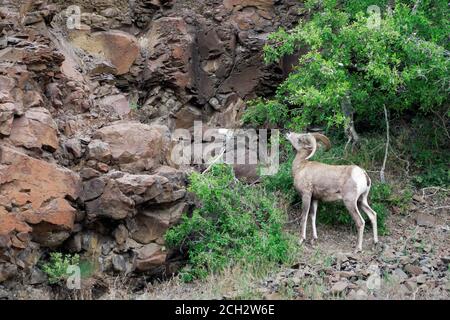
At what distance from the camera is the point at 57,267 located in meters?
9.09

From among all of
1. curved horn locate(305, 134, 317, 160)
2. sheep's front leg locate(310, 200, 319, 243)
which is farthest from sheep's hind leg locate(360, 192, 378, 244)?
curved horn locate(305, 134, 317, 160)

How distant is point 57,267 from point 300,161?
179 inches

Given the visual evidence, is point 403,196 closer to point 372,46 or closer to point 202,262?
point 372,46

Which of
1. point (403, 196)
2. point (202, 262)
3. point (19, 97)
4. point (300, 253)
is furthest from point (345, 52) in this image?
point (19, 97)

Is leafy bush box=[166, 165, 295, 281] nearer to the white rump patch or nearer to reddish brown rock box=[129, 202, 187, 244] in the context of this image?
reddish brown rock box=[129, 202, 187, 244]

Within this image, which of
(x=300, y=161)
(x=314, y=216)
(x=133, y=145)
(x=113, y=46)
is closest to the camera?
(x=133, y=145)

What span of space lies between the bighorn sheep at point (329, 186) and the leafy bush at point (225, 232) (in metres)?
0.64

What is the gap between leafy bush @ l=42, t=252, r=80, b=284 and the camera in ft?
29.8

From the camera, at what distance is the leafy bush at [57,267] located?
9.07 meters

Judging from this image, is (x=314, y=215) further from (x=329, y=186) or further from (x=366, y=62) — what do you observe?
(x=366, y=62)

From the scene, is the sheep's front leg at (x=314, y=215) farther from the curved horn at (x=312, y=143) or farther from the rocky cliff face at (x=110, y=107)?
the rocky cliff face at (x=110, y=107)

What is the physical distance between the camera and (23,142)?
30.6ft

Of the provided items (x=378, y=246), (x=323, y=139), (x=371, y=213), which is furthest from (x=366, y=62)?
(x=378, y=246)

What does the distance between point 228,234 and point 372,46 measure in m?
4.05
